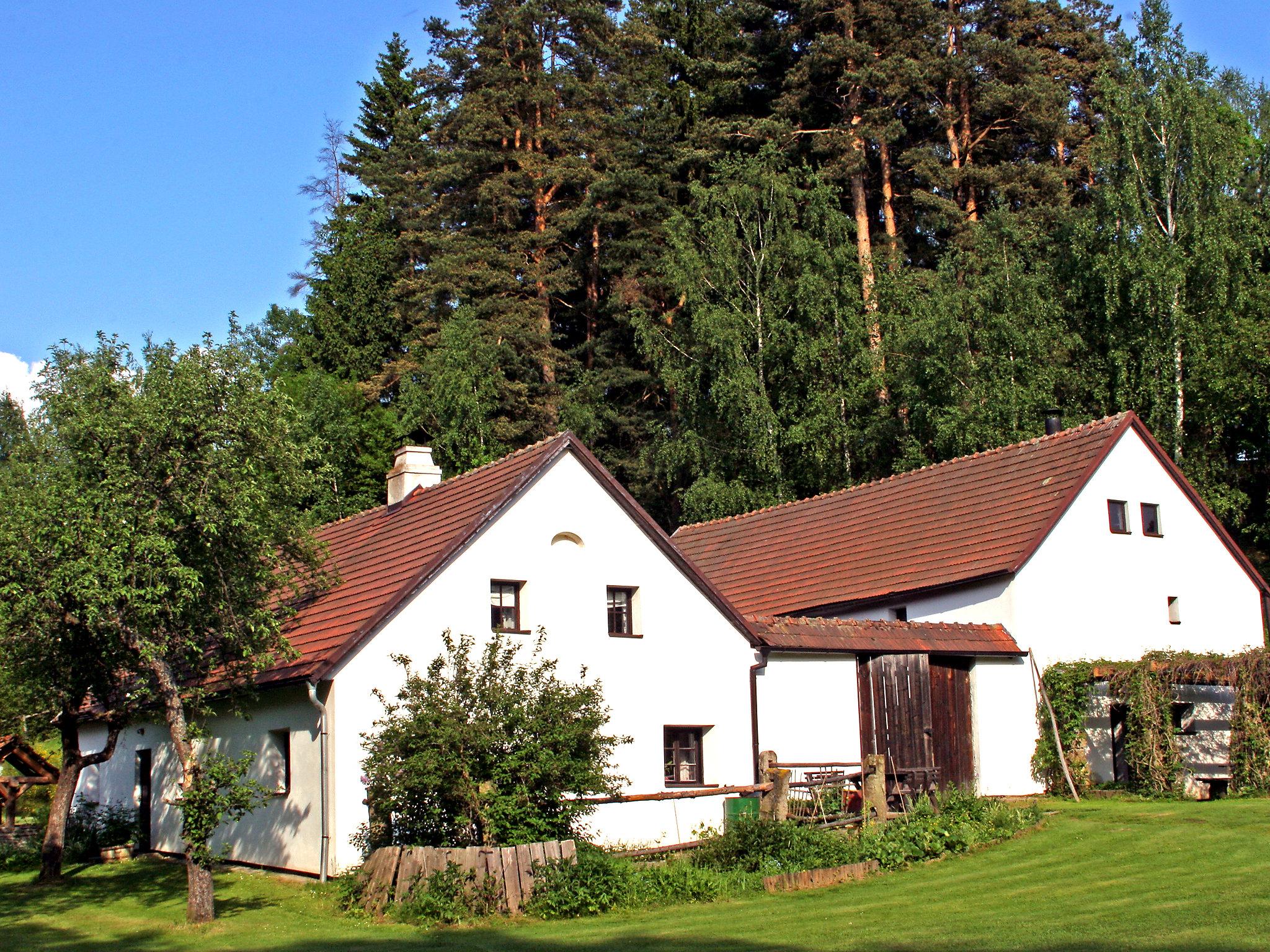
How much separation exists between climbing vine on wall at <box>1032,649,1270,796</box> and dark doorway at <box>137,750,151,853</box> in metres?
17.2

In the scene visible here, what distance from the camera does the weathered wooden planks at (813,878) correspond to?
16109mm

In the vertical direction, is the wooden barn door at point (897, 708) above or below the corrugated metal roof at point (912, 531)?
below

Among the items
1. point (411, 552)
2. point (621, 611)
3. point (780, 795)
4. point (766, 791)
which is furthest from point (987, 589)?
point (411, 552)

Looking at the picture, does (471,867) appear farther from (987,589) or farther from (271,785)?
(987,589)

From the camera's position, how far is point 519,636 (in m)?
20.3

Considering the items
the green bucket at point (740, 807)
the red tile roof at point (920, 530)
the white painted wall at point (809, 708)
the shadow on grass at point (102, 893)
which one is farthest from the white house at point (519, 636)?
the red tile roof at point (920, 530)

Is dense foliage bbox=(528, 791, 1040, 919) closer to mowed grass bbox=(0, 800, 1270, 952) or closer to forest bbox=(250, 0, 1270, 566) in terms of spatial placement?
mowed grass bbox=(0, 800, 1270, 952)

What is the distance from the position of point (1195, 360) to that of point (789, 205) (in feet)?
43.9

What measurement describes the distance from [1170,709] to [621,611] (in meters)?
10.2

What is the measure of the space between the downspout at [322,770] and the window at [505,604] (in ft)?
10.1

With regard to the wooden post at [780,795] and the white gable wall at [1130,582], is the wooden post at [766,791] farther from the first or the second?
the white gable wall at [1130,582]

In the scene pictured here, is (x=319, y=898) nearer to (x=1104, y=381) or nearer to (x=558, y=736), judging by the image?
(x=558, y=736)

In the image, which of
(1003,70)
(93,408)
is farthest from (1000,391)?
(93,408)

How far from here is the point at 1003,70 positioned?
4703cm
